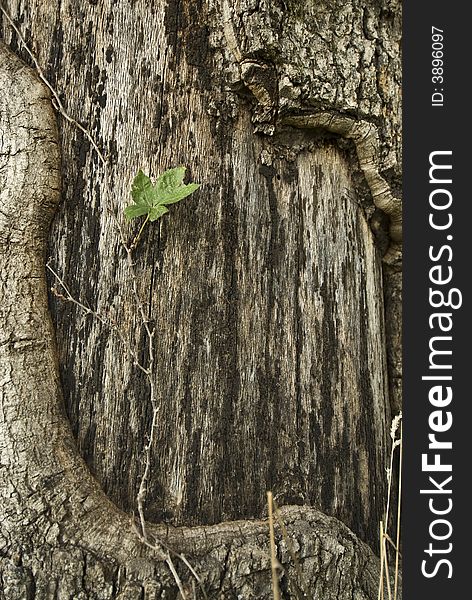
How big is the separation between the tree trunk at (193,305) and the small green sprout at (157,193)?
0.08 m

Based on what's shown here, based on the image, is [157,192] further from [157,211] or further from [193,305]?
[193,305]

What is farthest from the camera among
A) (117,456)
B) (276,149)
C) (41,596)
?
(276,149)

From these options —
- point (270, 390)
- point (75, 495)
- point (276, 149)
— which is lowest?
point (75, 495)

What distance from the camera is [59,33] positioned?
2426 millimetres

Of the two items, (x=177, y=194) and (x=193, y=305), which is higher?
(x=177, y=194)

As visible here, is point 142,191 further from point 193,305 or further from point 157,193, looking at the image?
point 193,305

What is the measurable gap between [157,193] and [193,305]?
1.19 ft

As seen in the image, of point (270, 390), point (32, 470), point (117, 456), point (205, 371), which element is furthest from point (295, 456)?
point (32, 470)

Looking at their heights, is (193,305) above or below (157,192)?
below

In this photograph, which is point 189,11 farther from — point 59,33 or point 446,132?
point 446,132

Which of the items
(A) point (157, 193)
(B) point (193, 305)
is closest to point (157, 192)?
(A) point (157, 193)

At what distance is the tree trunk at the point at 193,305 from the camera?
2.14 meters

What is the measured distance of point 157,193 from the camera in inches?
89.6

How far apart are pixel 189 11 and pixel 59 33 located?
1.41 feet
